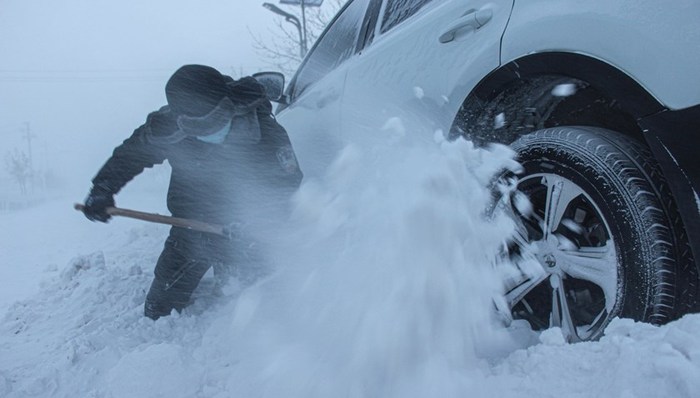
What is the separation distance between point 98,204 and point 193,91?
0.85 m

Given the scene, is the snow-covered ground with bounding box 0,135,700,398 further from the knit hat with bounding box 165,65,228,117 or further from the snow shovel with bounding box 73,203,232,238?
the knit hat with bounding box 165,65,228,117

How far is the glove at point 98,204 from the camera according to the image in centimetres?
246

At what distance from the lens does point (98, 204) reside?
2.47m

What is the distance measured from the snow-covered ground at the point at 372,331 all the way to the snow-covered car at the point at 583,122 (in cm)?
12

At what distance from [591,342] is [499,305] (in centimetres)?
35

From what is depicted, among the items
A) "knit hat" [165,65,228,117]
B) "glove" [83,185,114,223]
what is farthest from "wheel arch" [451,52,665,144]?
"glove" [83,185,114,223]

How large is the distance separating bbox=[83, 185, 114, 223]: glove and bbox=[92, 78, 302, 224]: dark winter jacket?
0.14 ft

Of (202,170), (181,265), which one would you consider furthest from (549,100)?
(181,265)

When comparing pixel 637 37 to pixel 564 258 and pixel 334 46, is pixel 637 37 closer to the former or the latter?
pixel 564 258

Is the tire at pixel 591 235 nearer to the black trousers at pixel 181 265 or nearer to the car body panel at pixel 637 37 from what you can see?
the car body panel at pixel 637 37

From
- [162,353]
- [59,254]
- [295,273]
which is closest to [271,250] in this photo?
[295,273]

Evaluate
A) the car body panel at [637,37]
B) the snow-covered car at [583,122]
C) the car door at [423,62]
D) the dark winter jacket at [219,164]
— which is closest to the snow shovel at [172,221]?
the dark winter jacket at [219,164]

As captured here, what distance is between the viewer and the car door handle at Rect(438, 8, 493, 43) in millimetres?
1696

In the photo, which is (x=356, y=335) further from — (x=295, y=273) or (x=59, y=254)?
(x=59, y=254)
